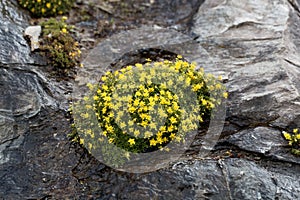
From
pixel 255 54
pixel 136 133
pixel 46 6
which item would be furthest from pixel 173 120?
pixel 46 6

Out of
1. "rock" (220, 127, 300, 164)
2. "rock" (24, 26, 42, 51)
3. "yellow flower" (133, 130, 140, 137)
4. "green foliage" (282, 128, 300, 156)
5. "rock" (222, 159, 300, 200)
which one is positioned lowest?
"rock" (222, 159, 300, 200)

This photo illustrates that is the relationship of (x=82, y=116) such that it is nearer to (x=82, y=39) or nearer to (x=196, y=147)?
(x=196, y=147)

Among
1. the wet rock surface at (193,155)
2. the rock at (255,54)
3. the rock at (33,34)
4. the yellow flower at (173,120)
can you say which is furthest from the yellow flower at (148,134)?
the rock at (33,34)

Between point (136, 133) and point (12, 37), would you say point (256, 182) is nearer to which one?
point (136, 133)

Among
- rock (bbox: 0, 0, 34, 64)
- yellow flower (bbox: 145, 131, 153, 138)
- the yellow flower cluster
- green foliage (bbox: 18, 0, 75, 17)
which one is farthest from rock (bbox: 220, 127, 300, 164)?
green foliage (bbox: 18, 0, 75, 17)

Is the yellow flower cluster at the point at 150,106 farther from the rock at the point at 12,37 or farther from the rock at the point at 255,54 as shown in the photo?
the rock at the point at 12,37

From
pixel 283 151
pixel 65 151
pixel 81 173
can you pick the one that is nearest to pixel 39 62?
pixel 65 151

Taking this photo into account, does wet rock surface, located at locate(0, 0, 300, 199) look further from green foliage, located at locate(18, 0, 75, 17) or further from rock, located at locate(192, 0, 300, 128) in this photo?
green foliage, located at locate(18, 0, 75, 17)
